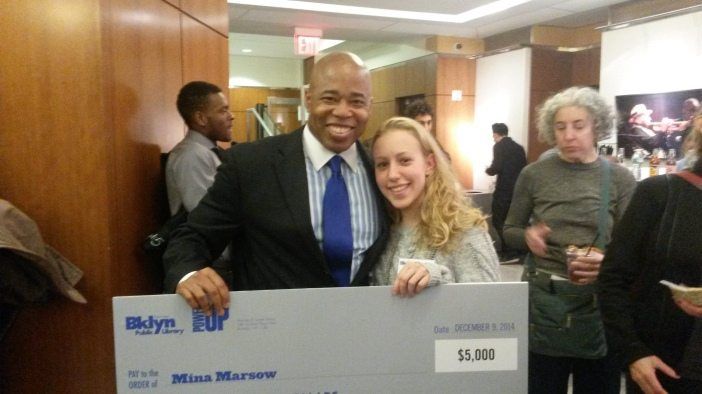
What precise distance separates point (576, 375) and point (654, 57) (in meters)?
4.78

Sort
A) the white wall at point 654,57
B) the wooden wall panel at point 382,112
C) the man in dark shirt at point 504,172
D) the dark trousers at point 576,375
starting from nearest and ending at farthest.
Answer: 1. the dark trousers at point 576,375
2. the white wall at point 654,57
3. the man in dark shirt at point 504,172
4. the wooden wall panel at point 382,112

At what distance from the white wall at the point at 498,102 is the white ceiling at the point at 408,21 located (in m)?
0.48

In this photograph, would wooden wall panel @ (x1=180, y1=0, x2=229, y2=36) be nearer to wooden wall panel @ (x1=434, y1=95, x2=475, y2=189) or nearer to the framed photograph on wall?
the framed photograph on wall

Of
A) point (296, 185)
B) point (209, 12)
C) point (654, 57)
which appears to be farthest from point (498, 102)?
point (296, 185)

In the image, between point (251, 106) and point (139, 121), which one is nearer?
point (139, 121)

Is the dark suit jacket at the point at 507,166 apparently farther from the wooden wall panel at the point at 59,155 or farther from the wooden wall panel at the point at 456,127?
the wooden wall panel at the point at 59,155

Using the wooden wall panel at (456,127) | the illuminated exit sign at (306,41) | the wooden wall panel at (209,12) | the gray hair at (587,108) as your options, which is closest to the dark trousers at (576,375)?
the gray hair at (587,108)

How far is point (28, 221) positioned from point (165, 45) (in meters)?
1.10

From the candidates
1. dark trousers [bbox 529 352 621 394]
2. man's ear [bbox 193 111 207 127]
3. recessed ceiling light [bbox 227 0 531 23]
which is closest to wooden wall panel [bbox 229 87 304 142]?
recessed ceiling light [bbox 227 0 531 23]

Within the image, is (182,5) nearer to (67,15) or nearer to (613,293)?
(67,15)

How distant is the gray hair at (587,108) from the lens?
5.95 feet

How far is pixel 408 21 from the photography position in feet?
22.7

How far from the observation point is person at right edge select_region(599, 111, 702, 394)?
1.21m

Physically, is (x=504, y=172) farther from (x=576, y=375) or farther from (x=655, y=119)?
(x=576, y=375)
